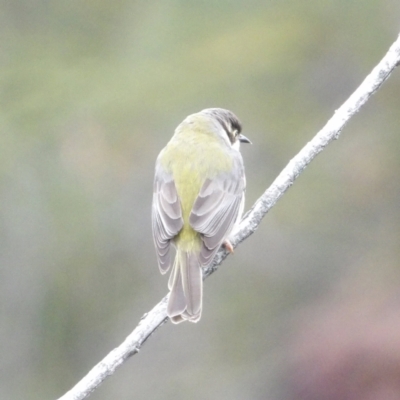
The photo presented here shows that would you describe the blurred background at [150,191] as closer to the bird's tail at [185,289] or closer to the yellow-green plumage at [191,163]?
the yellow-green plumage at [191,163]

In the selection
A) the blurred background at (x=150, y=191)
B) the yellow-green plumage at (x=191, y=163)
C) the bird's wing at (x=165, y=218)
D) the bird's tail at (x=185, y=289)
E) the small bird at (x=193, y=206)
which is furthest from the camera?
the blurred background at (x=150, y=191)

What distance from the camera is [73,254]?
9.67 meters

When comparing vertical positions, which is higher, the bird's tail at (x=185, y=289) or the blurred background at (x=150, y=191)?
the blurred background at (x=150, y=191)

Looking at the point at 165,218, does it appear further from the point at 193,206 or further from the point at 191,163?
the point at 191,163

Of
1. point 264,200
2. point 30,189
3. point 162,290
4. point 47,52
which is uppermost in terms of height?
point 47,52

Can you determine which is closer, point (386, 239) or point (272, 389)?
point (272, 389)

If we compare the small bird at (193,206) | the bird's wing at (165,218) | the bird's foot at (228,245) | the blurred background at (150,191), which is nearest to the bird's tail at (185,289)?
the small bird at (193,206)

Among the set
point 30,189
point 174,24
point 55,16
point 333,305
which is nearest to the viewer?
point 333,305

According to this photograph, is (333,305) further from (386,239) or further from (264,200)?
(264,200)

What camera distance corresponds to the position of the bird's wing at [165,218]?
546cm

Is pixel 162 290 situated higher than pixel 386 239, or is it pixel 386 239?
pixel 162 290

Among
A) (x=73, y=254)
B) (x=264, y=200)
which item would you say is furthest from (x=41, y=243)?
(x=264, y=200)

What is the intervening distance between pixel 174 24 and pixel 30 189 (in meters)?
2.74

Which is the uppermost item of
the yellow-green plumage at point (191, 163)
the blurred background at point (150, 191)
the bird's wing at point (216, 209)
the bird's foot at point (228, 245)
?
the blurred background at point (150, 191)
